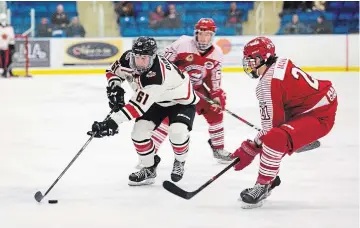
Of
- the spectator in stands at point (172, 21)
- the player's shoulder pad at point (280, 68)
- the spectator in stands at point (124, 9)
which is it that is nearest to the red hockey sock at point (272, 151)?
the player's shoulder pad at point (280, 68)

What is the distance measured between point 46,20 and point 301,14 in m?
4.25

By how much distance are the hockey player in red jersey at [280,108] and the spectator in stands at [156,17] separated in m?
9.17

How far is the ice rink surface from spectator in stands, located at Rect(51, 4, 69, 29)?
5.41 meters

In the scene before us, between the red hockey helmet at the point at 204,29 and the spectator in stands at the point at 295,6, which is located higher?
the red hockey helmet at the point at 204,29

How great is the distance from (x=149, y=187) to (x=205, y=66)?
112cm

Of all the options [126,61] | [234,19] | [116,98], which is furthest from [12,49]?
[116,98]

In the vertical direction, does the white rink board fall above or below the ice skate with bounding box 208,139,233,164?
below

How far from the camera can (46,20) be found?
1261 centimetres

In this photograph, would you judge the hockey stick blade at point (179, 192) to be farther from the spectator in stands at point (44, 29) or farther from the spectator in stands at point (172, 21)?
the spectator in stands at point (44, 29)

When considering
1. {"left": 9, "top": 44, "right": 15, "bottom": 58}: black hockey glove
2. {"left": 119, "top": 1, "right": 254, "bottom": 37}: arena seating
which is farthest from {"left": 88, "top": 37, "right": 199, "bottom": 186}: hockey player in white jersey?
{"left": 119, "top": 1, "right": 254, "bottom": 37}: arena seating

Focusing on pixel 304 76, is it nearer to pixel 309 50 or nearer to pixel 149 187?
pixel 149 187

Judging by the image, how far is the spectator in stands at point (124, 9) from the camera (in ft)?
41.8

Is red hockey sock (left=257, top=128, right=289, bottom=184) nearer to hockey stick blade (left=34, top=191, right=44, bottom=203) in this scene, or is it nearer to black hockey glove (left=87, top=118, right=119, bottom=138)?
black hockey glove (left=87, top=118, right=119, bottom=138)

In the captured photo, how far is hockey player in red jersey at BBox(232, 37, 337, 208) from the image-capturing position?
3389mm
